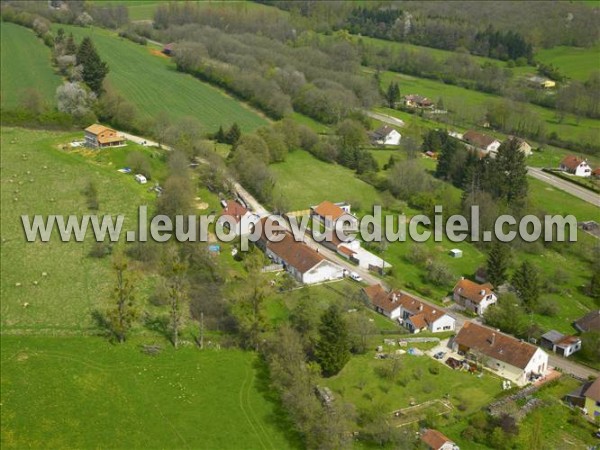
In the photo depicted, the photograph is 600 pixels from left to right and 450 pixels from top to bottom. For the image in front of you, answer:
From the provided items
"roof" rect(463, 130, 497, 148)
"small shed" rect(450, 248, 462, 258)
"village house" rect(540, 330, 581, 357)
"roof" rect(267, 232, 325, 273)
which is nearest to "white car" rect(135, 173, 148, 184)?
"roof" rect(267, 232, 325, 273)

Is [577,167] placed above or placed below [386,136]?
above

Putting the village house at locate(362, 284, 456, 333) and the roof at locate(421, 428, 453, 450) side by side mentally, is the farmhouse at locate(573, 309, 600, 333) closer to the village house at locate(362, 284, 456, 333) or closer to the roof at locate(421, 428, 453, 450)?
the village house at locate(362, 284, 456, 333)

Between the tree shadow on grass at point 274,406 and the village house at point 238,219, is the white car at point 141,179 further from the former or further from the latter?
the tree shadow on grass at point 274,406

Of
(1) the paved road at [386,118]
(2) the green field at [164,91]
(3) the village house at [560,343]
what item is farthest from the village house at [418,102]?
(3) the village house at [560,343]

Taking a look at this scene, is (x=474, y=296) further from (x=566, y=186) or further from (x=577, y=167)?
(x=577, y=167)

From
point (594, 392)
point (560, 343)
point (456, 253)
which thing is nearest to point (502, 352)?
point (560, 343)

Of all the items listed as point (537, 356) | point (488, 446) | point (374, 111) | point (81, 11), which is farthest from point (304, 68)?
point (488, 446)
